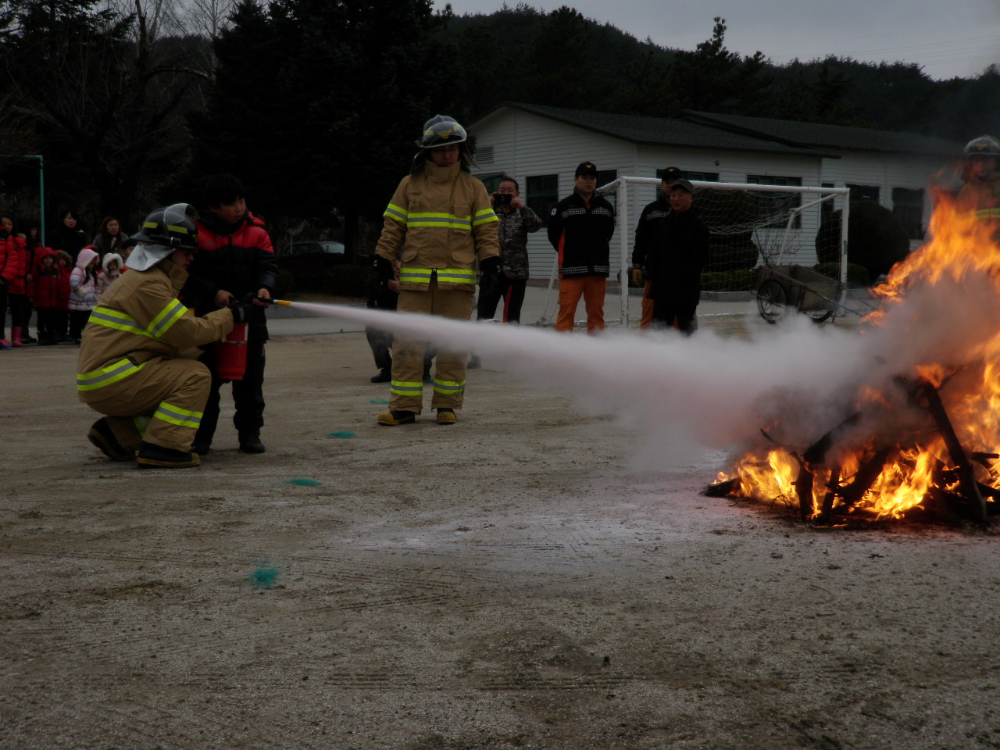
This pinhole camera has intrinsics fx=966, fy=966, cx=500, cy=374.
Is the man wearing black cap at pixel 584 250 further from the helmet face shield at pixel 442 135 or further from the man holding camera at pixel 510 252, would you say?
the helmet face shield at pixel 442 135

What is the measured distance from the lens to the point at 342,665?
115 inches

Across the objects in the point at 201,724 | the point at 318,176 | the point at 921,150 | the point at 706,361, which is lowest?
the point at 201,724

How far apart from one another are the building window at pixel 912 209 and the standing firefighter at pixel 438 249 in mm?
3139

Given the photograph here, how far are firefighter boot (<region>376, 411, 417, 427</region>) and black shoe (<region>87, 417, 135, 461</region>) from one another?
1951 millimetres

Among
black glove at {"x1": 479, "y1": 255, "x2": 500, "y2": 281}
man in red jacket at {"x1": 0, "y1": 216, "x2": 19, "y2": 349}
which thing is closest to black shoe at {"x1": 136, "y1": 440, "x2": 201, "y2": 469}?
black glove at {"x1": 479, "y1": 255, "x2": 500, "y2": 281}

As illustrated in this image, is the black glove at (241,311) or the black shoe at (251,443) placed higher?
the black glove at (241,311)

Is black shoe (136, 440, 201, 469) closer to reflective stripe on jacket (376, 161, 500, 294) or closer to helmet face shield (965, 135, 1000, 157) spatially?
reflective stripe on jacket (376, 161, 500, 294)

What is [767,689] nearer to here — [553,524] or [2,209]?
[553,524]

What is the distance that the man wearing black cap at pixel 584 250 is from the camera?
31.3ft

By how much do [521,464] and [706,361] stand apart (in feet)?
4.44

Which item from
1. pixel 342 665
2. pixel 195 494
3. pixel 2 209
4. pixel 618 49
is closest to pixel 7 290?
pixel 195 494

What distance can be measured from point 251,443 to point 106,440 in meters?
0.89

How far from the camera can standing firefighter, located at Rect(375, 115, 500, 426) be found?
727 cm

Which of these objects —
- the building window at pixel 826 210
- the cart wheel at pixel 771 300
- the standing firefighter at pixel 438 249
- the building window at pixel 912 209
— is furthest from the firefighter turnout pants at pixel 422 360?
the building window at pixel 826 210
